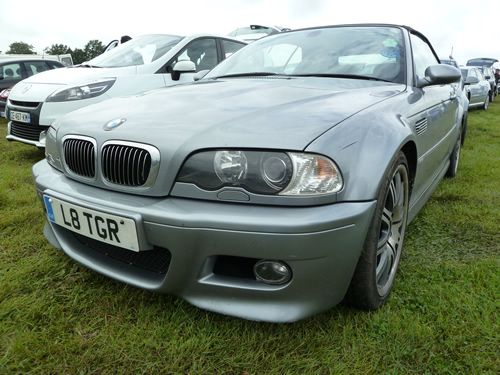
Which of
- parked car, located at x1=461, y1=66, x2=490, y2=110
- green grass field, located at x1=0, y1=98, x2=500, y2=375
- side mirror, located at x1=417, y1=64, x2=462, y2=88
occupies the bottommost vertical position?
parked car, located at x1=461, y1=66, x2=490, y2=110

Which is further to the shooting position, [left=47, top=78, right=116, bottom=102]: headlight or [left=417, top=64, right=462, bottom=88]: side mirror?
[left=47, top=78, right=116, bottom=102]: headlight

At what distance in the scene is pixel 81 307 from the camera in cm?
159

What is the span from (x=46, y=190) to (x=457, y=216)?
2.47 meters

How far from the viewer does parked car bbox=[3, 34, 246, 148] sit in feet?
12.5

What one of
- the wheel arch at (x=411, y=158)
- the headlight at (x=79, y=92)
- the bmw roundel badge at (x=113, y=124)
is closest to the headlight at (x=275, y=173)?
the bmw roundel badge at (x=113, y=124)

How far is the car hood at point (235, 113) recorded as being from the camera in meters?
1.31

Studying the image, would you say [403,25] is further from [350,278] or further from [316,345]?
[316,345]

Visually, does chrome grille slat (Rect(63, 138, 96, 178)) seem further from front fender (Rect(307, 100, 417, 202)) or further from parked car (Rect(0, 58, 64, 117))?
parked car (Rect(0, 58, 64, 117))

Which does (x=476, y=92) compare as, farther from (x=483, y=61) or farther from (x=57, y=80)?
(x=483, y=61)

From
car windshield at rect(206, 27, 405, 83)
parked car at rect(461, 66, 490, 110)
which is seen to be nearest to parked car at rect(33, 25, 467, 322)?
car windshield at rect(206, 27, 405, 83)

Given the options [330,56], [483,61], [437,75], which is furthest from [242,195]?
[483,61]

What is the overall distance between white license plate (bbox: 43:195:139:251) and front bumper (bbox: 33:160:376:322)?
0.10ft

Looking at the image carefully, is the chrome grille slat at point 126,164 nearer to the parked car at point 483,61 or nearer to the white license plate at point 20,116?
the white license plate at point 20,116

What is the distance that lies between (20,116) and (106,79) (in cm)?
95
